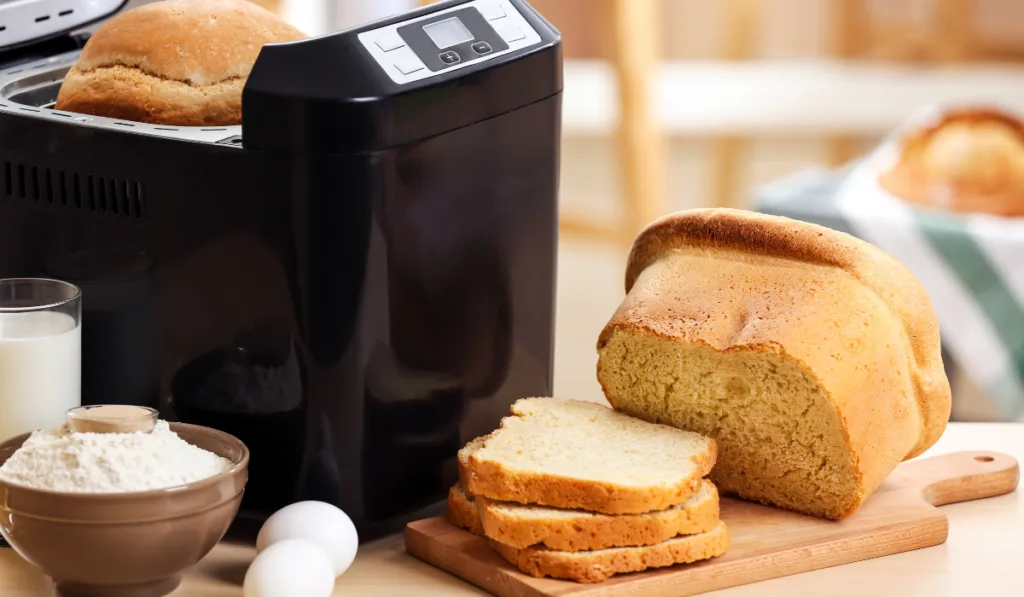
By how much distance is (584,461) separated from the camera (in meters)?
1.07

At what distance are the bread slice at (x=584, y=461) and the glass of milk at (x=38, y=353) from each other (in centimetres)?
34

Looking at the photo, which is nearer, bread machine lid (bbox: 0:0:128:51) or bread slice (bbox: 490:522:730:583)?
bread slice (bbox: 490:522:730:583)

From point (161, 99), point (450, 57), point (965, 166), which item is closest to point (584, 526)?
point (450, 57)

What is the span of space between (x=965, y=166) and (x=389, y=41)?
1802 millimetres

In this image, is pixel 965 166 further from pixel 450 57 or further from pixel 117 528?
pixel 117 528

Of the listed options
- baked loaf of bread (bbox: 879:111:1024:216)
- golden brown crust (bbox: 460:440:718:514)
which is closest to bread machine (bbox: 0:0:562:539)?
golden brown crust (bbox: 460:440:718:514)

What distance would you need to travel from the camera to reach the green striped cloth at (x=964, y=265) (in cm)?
239

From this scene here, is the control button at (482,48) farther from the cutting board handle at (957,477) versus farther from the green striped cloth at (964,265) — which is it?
the green striped cloth at (964,265)

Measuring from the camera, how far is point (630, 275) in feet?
4.25

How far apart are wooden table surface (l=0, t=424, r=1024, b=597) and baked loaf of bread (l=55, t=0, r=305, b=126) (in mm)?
381

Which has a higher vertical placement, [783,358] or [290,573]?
[783,358]

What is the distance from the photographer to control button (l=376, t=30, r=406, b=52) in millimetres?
1043

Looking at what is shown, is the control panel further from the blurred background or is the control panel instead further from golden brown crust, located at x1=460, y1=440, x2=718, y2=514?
the blurred background

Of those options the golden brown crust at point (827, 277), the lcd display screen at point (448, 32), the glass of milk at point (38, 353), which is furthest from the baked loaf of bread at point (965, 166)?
the glass of milk at point (38, 353)
